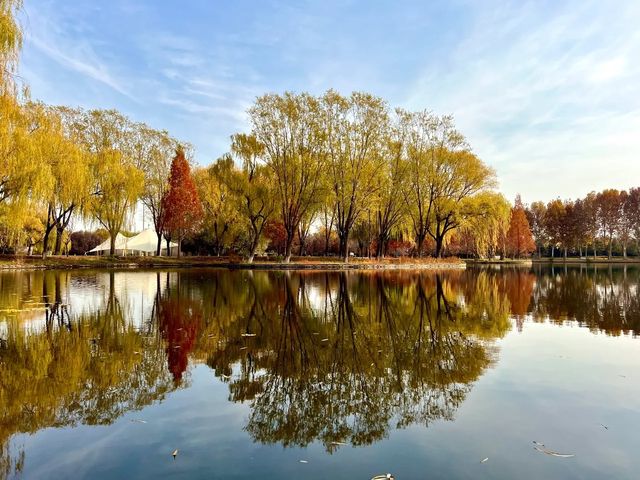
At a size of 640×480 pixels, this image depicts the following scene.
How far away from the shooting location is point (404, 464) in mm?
4168

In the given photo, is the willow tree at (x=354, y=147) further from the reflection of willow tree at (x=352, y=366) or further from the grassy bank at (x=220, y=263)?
the reflection of willow tree at (x=352, y=366)

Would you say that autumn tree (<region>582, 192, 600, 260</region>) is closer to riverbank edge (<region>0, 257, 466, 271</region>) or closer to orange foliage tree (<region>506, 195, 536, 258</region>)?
orange foliage tree (<region>506, 195, 536, 258</region>)

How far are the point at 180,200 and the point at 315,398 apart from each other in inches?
1604

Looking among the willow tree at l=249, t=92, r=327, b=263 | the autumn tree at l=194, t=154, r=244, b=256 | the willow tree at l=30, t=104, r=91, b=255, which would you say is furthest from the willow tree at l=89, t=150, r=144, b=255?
the willow tree at l=249, t=92, r=327, b=263

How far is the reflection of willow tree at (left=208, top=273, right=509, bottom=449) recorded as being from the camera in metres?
5.22

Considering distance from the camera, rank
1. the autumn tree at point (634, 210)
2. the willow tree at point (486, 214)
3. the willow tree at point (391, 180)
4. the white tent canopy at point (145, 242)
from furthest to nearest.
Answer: the autumn tree at point (634, 210)
the white tent canopy at point (145, 242)
the willow tree at point (486, 214)
the willow tree at point (391, 180)

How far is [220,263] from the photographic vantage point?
43.0 m

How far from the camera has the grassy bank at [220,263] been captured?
3653 cm

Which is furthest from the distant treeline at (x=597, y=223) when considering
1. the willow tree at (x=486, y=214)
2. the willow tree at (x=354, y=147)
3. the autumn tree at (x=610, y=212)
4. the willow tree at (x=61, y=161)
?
the willow tree at (x=61, y=161)

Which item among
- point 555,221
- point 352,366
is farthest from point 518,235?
point 352,366

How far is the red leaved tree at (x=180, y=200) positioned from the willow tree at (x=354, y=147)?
14.3m

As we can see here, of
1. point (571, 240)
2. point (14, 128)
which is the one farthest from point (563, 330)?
point (571, 240)

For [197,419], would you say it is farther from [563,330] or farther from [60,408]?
[563,330]

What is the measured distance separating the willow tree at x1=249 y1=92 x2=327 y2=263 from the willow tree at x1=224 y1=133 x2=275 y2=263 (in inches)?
50.9
